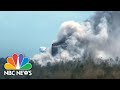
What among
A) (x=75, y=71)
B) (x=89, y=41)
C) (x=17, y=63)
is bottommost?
(x=75, y=71)

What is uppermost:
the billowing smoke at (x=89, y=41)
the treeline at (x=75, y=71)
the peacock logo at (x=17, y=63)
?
the billowing smoke at (x=89, y=41)

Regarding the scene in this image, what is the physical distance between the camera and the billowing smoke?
9.10m

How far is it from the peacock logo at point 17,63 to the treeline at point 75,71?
0.07 m

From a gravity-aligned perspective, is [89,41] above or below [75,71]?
above

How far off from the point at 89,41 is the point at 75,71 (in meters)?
0.42

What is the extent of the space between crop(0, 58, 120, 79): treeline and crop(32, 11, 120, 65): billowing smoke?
0.21ft

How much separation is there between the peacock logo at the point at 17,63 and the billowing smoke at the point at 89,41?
12cm

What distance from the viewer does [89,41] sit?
912 centimetres

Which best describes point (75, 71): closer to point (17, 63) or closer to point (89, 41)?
point (89, 41)

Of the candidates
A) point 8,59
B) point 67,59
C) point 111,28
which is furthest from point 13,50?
point 111,28

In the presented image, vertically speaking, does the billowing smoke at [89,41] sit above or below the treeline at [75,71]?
above

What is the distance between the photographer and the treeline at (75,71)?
908cm

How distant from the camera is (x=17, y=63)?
Answer: 29.8ft

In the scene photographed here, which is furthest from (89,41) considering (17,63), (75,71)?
(17,63)
